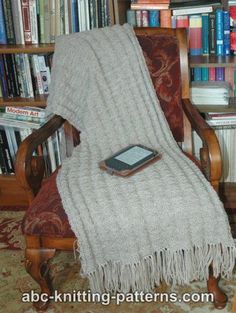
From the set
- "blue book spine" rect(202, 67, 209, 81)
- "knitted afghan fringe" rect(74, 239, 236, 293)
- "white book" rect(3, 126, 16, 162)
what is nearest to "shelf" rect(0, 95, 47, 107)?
"white book" rect(3, 126, 16, 162)

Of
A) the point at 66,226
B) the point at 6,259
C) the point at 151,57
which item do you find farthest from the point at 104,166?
the point at 6,259

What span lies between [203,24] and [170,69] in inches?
Result: 14.4

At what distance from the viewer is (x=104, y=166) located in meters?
1.66

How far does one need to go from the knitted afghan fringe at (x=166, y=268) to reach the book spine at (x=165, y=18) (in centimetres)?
104

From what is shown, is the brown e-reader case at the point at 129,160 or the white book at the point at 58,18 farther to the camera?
the white book at the point at 58,18

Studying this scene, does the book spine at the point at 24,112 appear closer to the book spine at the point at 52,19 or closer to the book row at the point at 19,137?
the book row at the point at 19,137

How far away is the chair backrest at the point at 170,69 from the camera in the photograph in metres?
1.90

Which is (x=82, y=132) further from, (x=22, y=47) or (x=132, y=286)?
(x=132, y=286)

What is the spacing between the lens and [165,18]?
212cm

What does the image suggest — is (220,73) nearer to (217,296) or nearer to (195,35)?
(195,35)

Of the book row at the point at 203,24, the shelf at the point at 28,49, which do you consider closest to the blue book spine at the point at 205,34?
the book row at the point at 203,24

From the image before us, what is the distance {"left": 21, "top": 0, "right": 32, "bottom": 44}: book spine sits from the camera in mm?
2094

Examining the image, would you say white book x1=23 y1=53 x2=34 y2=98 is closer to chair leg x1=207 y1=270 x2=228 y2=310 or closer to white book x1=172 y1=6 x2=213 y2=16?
white book x1=172 y1=6 x2=213 y2=16

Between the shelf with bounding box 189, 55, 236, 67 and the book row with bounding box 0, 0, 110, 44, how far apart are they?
413mm
